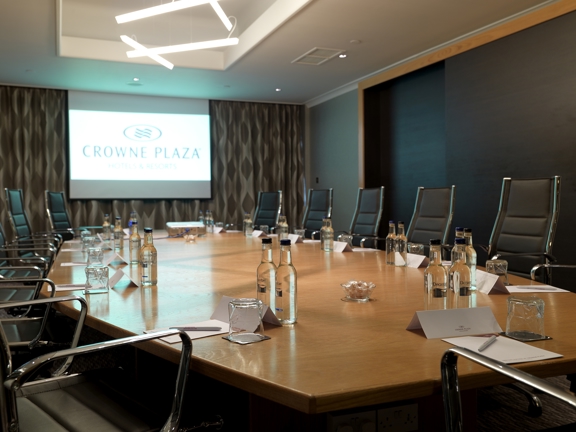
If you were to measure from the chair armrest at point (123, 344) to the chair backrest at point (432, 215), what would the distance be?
283 cm

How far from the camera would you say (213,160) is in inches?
390

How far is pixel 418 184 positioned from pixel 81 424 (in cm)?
660

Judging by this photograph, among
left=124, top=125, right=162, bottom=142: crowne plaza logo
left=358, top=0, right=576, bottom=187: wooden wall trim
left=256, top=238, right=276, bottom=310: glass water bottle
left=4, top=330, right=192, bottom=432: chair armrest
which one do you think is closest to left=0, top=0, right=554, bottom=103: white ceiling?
left=358, top=0, right=576, bottom=187: wooden wall trim

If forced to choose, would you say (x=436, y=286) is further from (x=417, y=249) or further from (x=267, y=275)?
(x=417, y=249)

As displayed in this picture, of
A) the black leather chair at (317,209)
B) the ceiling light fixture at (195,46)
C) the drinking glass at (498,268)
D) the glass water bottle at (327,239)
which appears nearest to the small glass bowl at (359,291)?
the drinking glass at (498,268)

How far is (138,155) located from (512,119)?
6.31 metres

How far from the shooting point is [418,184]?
746 centimetres

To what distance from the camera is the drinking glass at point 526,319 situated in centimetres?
136

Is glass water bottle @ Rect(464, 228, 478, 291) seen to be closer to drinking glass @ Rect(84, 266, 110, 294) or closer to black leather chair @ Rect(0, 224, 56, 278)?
drinking glass @ Rect(84, 266, 110, 294)

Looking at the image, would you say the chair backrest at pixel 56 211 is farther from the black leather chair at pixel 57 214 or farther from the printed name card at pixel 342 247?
the printed name card at pixel 342 247

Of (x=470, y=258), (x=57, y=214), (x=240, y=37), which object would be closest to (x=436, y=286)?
(x=470, y=258)

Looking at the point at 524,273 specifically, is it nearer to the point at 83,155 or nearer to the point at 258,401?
the point at 258,401

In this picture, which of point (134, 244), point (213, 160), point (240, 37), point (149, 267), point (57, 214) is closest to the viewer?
point (149, 267)

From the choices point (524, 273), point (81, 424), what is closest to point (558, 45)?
point (524, 273)
